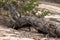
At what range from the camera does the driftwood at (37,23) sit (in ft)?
24.0

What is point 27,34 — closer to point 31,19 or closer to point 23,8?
point 31,19

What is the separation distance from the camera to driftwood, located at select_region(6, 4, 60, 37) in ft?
24.0

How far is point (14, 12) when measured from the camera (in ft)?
28.4

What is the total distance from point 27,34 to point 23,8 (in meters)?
1.54

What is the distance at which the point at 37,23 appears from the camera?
7.84 meters

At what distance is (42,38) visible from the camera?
7.12 m

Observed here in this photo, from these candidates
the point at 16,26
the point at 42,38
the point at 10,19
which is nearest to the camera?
the point at 42,38

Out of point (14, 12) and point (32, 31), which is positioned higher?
point (14, 12)

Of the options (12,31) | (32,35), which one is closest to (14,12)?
(12,31)

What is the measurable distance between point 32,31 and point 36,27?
0.76 feet

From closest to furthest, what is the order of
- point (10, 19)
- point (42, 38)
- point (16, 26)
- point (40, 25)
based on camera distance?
point (42, 38) < point (40, 25) < point (16, 26) < point (10, 19)

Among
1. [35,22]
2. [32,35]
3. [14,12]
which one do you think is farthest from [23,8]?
[32,35]

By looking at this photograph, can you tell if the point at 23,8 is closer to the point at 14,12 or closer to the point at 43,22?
the point at 14,12

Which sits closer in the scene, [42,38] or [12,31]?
[42,38]
